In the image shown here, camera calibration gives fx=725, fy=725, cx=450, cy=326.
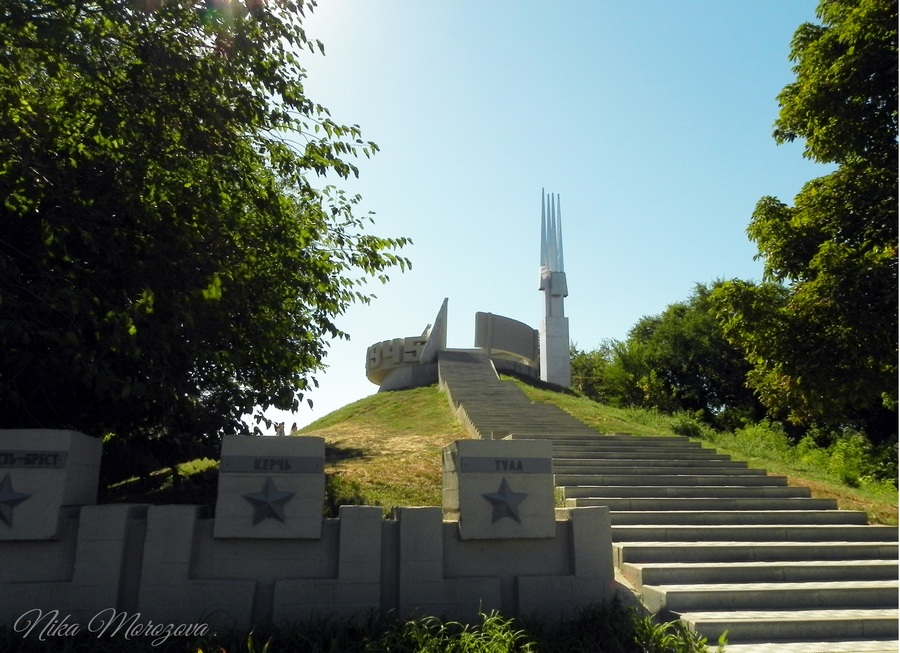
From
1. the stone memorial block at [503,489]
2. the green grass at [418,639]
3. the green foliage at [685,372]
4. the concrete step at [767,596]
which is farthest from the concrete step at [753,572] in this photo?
the green foliage at [685,372]

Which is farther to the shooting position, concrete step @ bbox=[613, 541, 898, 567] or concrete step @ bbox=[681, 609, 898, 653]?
concrete step @ bbox=[613, 541, 898, 567]

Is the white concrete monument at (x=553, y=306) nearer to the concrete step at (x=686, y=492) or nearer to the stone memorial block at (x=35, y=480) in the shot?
the concrete step at (x=686, y=492)

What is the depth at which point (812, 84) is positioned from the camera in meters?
9.45

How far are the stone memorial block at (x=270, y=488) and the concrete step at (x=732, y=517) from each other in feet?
14.2

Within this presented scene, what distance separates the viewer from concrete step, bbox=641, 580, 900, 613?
23.1ft

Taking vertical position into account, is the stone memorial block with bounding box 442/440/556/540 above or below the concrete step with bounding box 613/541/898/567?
above

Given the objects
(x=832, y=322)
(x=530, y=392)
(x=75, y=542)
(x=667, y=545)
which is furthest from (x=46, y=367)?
(x=530, y=392)

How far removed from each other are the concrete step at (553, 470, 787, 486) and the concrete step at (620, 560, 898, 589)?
2853 mm

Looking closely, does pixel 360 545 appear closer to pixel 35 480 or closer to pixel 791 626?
pixel 35 480

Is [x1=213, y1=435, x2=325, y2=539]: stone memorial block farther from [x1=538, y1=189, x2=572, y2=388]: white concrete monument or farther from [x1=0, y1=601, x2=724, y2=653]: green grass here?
[x1=538, y1=189, x2=572, y2=388]: white concrete monument

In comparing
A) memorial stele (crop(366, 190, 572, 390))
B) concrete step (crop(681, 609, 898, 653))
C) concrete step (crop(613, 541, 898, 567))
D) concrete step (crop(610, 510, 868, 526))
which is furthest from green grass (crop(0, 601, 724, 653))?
memorial stele (crop(366, 190, 572, 390))

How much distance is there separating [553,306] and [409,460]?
1251 inches

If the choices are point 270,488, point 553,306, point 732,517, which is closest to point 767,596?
point 732,517

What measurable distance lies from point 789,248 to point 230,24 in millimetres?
7524
